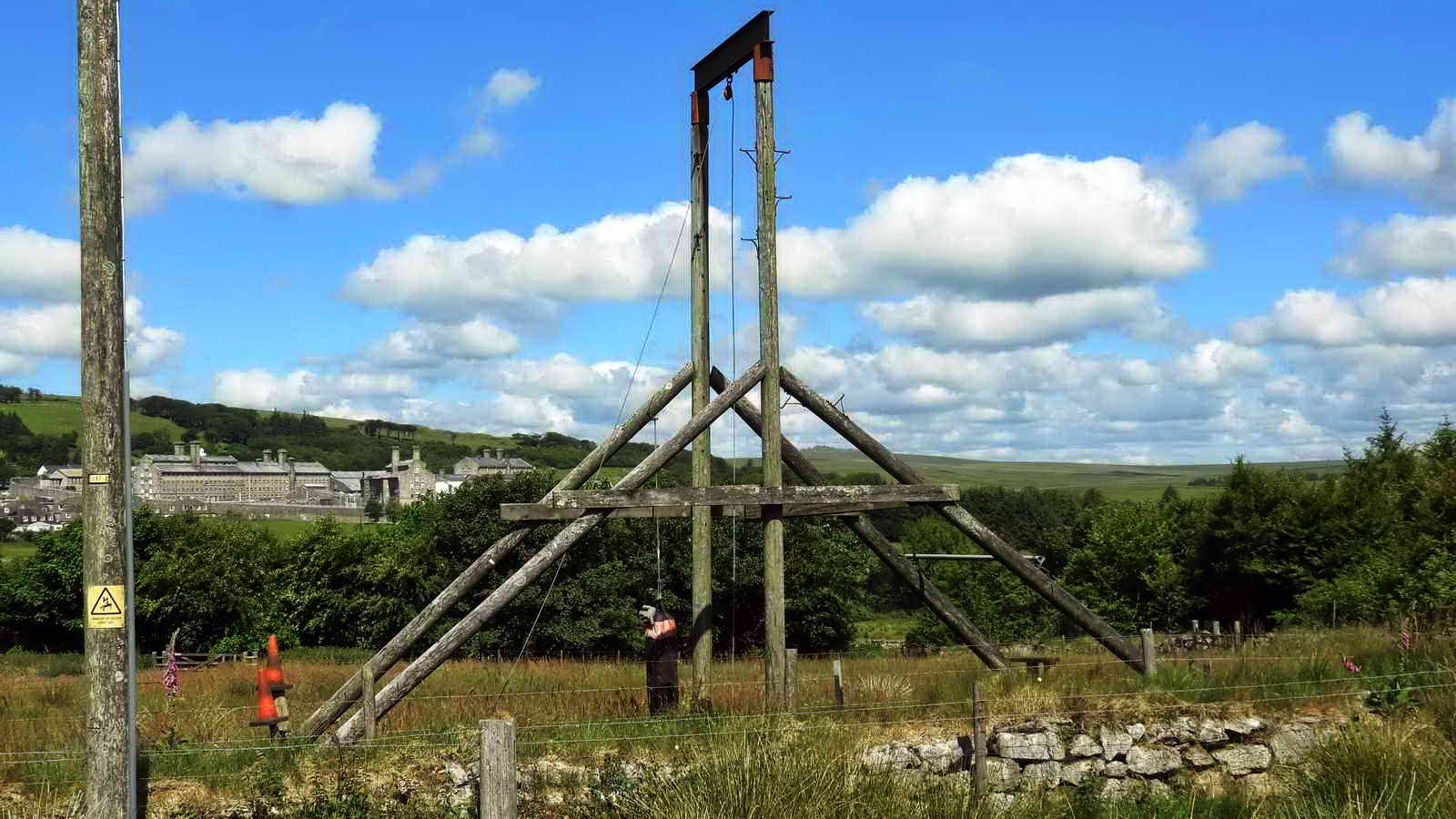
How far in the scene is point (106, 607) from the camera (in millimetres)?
6906

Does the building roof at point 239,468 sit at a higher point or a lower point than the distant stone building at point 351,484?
higher

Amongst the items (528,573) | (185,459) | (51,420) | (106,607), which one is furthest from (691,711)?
(51,420)

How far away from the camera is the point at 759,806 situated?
289 inches

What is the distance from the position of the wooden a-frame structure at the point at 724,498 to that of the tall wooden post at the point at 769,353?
0.01 m

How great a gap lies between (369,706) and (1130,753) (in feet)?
21.4

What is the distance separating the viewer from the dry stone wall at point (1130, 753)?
395 inches

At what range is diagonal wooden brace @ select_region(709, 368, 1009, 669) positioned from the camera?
12367 millimetres

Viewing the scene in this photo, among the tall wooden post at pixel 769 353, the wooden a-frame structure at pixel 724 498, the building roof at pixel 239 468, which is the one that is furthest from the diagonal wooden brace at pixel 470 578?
the building roof at pixel 239 468

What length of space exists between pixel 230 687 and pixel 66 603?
41.4 meters

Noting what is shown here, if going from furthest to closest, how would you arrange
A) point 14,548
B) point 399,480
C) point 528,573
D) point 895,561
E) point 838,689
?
point 399,480 → point 14,548 → point 895,561 → point 838,689 → point 528,573

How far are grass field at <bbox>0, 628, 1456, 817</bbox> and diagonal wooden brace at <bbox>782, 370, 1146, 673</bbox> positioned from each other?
34cm

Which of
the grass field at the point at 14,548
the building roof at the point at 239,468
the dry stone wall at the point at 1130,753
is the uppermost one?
the building roof at the point at 239,468

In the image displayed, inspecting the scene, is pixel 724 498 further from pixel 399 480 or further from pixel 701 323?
pixel 399 480

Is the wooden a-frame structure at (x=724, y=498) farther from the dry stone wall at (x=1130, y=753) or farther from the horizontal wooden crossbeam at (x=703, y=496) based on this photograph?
the dry stone wall at (x=1130, y=753)
